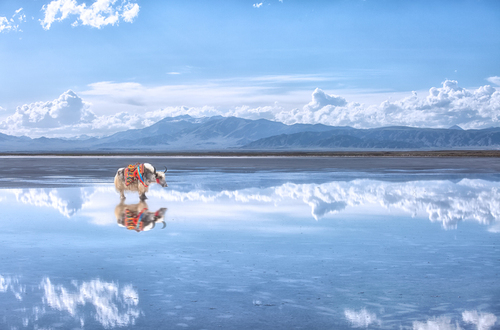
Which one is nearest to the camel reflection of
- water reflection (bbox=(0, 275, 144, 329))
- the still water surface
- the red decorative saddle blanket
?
the still water surface

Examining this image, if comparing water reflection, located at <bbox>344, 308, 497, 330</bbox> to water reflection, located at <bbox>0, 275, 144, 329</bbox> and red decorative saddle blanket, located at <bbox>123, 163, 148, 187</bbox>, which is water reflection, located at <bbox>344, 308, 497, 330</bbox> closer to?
water reflection, located at <bbox>0, 275, 144, 329</bbox>

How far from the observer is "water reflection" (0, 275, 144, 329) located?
568 centimetres

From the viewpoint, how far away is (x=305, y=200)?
17.0m

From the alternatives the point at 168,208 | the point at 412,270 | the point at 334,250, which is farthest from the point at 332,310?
the point at 168,208

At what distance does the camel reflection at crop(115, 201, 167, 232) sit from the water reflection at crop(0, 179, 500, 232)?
18 centimetres

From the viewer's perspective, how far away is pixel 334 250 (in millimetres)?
9148

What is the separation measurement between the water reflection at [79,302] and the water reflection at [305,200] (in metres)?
5.96

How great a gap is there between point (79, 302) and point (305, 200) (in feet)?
37.7

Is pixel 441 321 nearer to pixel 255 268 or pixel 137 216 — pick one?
pixel 255 268

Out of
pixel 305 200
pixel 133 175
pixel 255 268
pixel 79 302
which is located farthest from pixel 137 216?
pixel 79 302

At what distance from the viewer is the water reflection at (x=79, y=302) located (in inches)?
224

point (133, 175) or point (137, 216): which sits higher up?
point (133, 175)

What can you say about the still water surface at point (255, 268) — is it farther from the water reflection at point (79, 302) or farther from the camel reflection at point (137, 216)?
the camel reflection at point (137, 216)

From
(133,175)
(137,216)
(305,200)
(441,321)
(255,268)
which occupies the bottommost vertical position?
(441,321)
